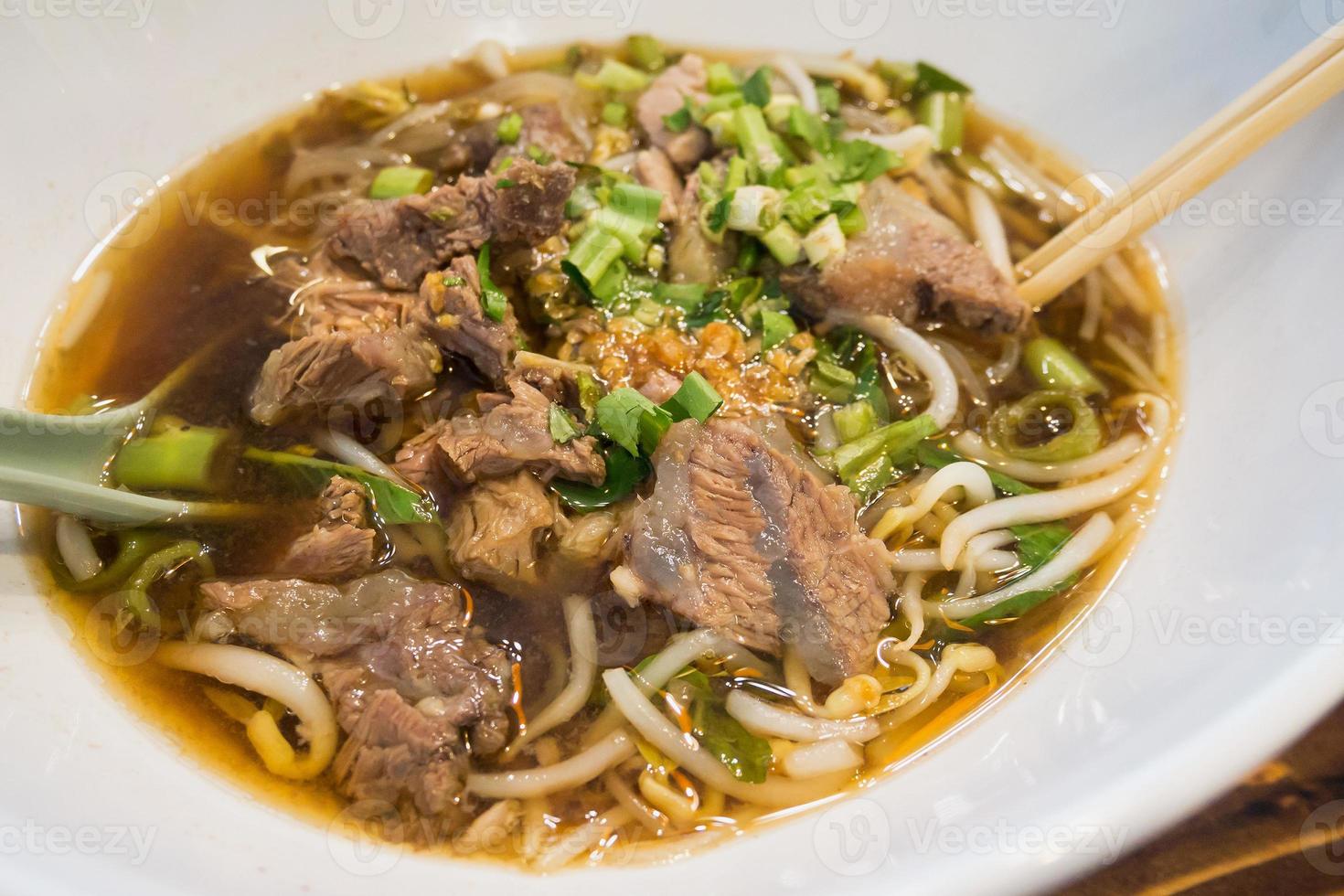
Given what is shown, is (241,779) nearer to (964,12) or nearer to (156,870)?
(156,870)

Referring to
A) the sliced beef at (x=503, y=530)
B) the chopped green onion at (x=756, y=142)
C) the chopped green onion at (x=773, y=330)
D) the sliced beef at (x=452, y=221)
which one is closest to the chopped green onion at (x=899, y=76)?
the chopped green onion at (x=756, y=142)

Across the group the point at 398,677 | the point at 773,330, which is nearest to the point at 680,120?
the point at 773,330

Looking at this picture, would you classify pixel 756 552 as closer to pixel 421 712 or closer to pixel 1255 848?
pixel 421 712

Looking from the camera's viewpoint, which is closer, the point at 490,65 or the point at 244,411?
the point at 244,411

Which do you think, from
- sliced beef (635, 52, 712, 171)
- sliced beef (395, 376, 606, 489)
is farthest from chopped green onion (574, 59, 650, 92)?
sliced beef (395, 376, 606, 489)

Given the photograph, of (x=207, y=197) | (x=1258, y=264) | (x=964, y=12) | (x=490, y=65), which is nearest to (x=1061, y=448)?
(x=1258, y=264)

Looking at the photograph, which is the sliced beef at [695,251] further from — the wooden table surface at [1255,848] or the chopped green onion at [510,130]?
the wooden table surface at [1255,848]
